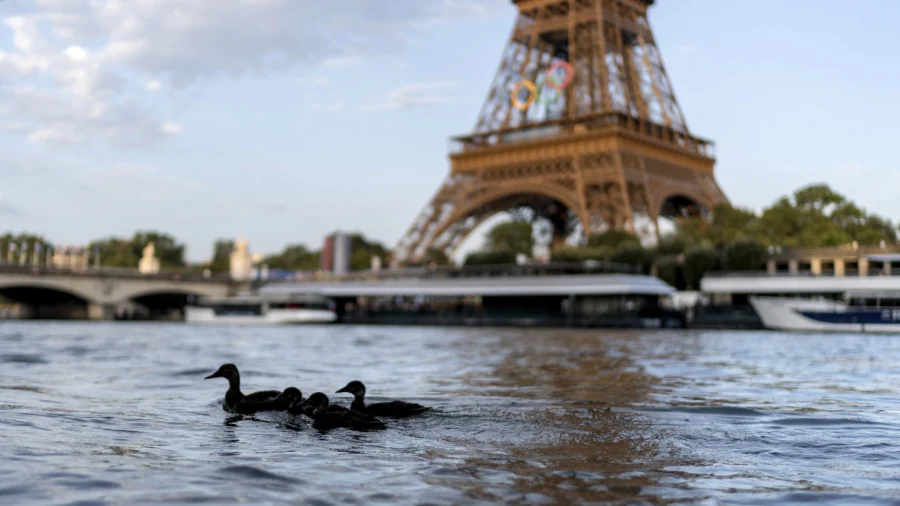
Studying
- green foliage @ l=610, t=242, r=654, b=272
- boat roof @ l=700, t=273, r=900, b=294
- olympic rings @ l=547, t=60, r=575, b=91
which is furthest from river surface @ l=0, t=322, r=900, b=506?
olympic rings @ l=547, t=60, r=575, b=91

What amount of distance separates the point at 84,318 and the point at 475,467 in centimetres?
9149

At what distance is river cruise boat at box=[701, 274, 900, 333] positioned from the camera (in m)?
49.4

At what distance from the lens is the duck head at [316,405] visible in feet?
31.5

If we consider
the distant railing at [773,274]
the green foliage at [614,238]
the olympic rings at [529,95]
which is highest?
the olympic rings at [529,95]

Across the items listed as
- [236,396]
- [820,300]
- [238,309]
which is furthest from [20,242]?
[236,396]

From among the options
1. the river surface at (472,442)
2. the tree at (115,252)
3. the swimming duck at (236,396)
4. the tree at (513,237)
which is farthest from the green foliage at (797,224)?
the tree at (115,252)

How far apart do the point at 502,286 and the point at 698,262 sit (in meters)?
14.4

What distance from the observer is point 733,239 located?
6894 centimetres

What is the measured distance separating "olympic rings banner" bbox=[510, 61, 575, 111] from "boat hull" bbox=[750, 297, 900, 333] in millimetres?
27216

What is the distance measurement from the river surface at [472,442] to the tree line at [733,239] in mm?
49387

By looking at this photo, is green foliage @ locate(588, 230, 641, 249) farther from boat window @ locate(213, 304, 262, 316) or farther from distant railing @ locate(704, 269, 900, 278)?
boat window @ locate(213, 304, 262, 316)

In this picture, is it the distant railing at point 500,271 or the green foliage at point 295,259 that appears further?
the green foliage at point 295,259

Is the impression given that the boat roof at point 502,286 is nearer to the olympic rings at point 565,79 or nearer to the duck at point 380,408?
the olympic rings at point 565,79

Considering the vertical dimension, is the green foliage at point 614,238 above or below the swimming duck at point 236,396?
above
